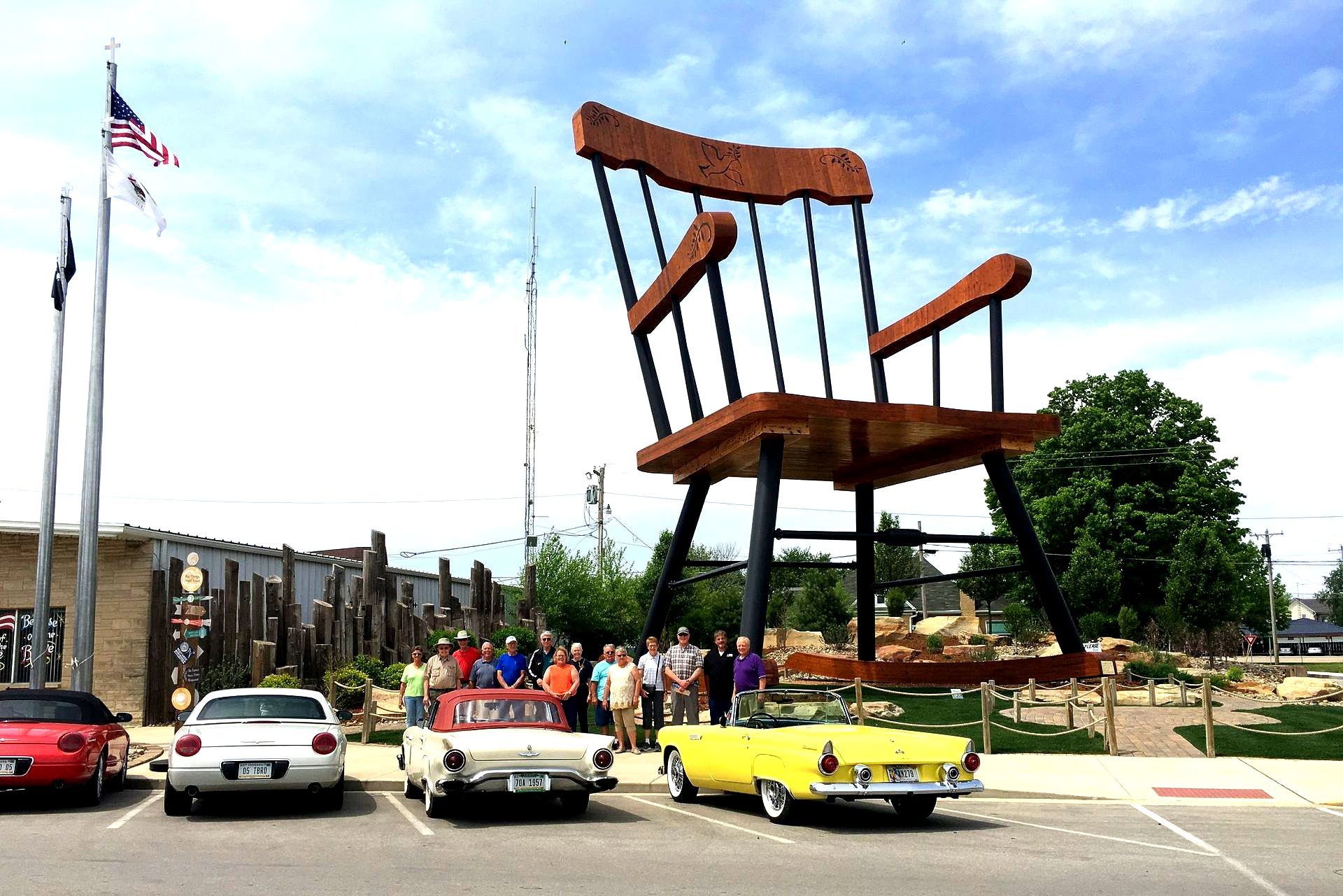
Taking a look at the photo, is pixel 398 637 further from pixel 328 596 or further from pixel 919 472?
pixel 919 472

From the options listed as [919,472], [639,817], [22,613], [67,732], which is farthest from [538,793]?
[22,613]

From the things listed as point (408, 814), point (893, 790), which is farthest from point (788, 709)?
point (408, 814)

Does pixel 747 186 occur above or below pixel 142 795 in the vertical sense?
above

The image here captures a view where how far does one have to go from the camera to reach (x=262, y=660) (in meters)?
20.6

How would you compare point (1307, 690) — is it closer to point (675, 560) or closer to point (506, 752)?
point (675, 560)

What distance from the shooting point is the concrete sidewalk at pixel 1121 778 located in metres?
11.9

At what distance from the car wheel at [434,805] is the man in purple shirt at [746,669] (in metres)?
3.92

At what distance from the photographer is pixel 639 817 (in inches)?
421

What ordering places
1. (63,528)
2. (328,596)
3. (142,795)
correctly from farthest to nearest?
(328,596) < (63,528) < (142,795)

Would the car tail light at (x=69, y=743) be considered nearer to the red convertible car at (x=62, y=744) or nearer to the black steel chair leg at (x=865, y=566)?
the red convertible car at (x=62, y=744)

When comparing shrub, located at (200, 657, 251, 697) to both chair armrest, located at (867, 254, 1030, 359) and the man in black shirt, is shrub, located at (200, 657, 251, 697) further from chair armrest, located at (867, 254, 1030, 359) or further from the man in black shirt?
chair armrest, located at (867, 254, 1030, 359)

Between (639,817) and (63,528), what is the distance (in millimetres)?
14020

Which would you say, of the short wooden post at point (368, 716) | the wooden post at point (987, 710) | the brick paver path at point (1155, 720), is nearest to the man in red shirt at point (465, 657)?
the short wooden post at point (368, 716)

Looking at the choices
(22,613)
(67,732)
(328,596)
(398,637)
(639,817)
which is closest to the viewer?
(639,817)
